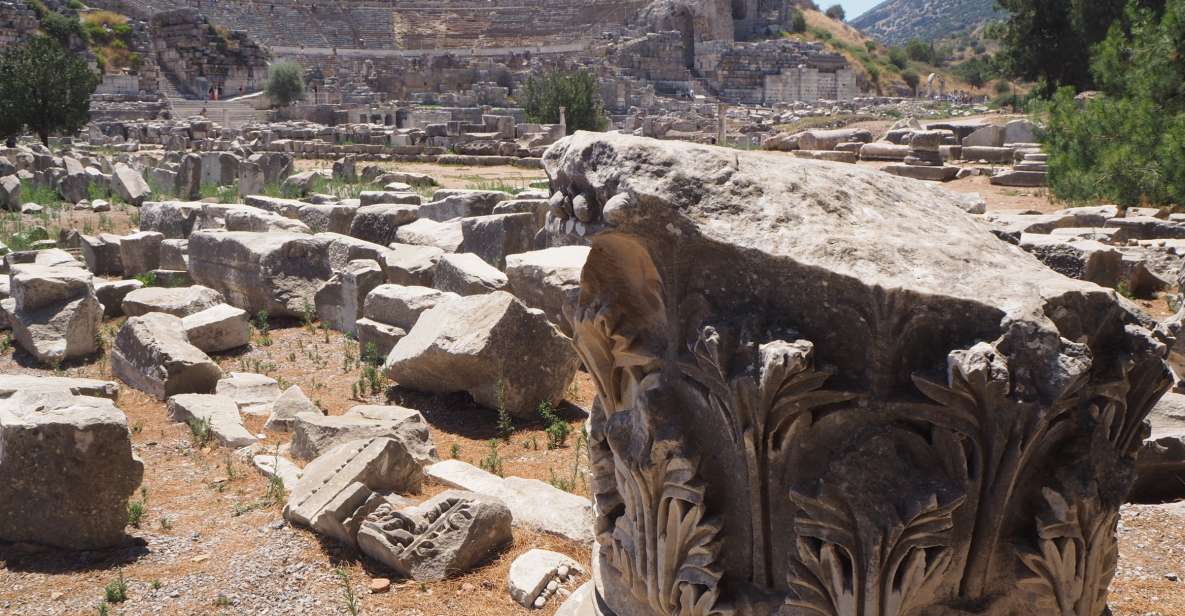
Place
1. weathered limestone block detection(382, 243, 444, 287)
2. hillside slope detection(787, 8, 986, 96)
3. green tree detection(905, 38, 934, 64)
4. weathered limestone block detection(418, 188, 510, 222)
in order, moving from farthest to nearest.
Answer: green tree detection(905, 38, 934, 64) < hillside slope detection(787, 8, 986, 96) < weathered limestone block detection(418, 188, 510, 222) < weathered limestone block detection(382, 243, 444, 287)

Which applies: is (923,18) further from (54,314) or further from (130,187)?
(54,314)

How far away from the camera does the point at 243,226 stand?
11102 millimetres

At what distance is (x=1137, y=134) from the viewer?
1106cm

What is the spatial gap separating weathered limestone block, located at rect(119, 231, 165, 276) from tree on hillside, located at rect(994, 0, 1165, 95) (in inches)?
921

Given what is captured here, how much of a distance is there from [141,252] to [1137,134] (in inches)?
456

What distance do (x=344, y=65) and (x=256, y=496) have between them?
48960mm

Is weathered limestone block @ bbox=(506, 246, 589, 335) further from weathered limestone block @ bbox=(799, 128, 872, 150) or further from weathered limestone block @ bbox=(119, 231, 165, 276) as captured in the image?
weathered limestone block @ bbox=(799, 128, 872, 150)

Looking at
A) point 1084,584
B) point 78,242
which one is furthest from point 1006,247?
point 78,242

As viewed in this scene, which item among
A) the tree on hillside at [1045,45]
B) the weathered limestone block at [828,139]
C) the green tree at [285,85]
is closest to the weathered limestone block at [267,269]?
the weathered limestone block at [828,139]

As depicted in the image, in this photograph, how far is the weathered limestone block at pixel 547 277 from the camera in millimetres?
6789

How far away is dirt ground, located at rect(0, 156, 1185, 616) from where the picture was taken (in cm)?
392

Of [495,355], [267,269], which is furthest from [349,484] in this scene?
[267,269]

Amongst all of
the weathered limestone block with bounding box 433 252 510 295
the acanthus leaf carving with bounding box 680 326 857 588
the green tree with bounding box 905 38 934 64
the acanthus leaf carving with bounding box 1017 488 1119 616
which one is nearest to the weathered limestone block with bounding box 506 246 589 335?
the weathered limestone block with bounding box 433 252 510 295

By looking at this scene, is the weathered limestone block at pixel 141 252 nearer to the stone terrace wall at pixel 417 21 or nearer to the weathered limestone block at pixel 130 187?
the weathered limestone block at pixel 130 187
